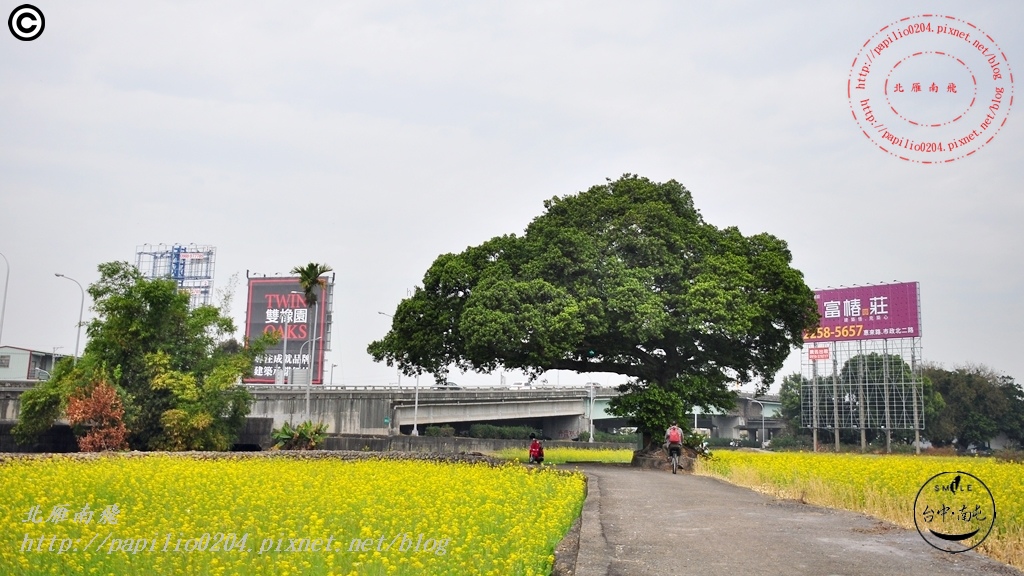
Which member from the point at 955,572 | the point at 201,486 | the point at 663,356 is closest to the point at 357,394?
the point at 663,356

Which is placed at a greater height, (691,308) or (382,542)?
(691,308)

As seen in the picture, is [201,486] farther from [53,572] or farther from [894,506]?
[894,506]

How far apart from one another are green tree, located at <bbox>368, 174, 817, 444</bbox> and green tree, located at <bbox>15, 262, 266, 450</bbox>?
7.35 m

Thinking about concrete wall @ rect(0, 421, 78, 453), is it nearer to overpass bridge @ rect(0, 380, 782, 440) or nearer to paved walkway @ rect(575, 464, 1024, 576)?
overpass bridge @ rect(0, 380, 782, 440)

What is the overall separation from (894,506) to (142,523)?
1075 cm

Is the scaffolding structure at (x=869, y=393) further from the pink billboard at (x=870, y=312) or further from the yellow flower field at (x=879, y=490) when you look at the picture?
the yellow flower field at (x=879, y=490)

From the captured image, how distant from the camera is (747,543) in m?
10.5

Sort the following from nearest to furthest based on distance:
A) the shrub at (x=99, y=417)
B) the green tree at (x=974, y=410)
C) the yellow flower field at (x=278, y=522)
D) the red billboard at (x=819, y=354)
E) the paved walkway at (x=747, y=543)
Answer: the yellow flower field at (x=278, y=522) → the paved walkway at (x=747, y=543) → the shrub at (x=99, y=417) → the red billboard at (x=819, y=354) → the green tree at (x=974, y=410)

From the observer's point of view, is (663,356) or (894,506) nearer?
(894,506)

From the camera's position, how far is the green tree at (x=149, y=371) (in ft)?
109

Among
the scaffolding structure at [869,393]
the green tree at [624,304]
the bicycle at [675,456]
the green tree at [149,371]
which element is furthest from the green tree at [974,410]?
the green tree at [149,371]

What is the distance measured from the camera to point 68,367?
3394 cm

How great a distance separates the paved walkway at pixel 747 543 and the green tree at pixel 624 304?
12.0 meters

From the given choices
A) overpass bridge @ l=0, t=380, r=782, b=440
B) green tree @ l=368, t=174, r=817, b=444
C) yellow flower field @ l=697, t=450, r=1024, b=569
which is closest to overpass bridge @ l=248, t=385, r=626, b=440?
overpass bridge @ l=0, t=380, r=782, b=440
